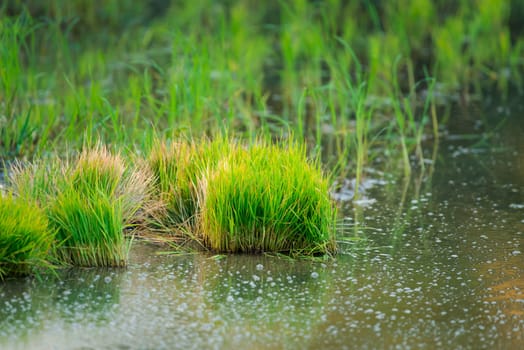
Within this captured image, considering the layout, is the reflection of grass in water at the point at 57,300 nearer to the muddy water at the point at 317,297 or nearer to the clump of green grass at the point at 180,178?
the muddy water at the point at 317,297

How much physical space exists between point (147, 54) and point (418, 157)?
3.35 m

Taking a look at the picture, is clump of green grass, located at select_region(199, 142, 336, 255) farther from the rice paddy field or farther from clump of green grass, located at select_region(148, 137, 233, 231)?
clump of green grass, located at select_region(148, 137, 233, 231)

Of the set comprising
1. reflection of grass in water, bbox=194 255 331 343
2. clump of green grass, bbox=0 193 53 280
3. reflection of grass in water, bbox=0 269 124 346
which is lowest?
reflection of grass in water, bbox=194 255 331 343

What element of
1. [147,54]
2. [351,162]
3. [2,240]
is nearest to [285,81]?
[147,54]

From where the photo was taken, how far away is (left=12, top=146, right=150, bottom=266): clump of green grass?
3518mm

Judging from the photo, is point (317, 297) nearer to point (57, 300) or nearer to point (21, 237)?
point (57, 300)

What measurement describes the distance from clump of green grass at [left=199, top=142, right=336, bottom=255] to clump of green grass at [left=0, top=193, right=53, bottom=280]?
2.36 feet

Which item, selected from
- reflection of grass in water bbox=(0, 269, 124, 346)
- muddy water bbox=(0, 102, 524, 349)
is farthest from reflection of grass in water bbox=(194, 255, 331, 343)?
reflection of grass in water bbox=(0, 269, 124, 346)

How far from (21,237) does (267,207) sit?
1009 millimetres

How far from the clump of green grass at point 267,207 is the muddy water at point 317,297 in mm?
100

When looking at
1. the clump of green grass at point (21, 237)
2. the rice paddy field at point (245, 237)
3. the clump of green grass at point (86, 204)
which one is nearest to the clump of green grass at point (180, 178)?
the rice paddy field at point (245, 237)

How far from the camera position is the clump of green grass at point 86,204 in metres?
3.52

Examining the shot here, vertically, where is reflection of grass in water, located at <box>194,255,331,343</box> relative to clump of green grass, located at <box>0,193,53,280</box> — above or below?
below

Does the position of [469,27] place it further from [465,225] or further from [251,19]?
[465,225]
